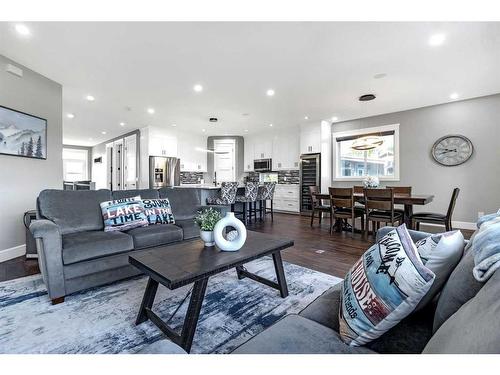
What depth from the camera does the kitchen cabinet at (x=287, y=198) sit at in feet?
23.4

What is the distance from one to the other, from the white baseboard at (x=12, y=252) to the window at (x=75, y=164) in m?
9.42

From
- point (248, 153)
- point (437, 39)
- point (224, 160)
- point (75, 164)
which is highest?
point (437, 39)

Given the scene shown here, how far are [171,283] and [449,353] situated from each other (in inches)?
45.7

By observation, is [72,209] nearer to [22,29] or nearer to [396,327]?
[22,29]

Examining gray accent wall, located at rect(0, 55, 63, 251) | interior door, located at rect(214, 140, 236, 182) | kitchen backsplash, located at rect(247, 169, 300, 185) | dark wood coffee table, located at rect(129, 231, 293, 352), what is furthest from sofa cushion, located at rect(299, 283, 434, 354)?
interior door, located at rect(214, 140, 236, 182)

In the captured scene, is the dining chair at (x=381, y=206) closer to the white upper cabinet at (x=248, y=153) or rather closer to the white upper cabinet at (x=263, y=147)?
the white upper cabinet at (x=263, y=147)

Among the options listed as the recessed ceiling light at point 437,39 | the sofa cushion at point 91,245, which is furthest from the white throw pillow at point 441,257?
the recessed ceiling light at point 437,39

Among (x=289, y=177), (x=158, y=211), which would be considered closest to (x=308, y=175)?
(x=289, y=177)

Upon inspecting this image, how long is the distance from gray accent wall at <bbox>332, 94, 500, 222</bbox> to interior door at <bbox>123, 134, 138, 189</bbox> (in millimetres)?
7060

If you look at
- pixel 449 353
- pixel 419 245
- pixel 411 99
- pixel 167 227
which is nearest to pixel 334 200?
pixel 411 99

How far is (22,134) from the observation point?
336cm

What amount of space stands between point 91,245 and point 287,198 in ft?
19.2
